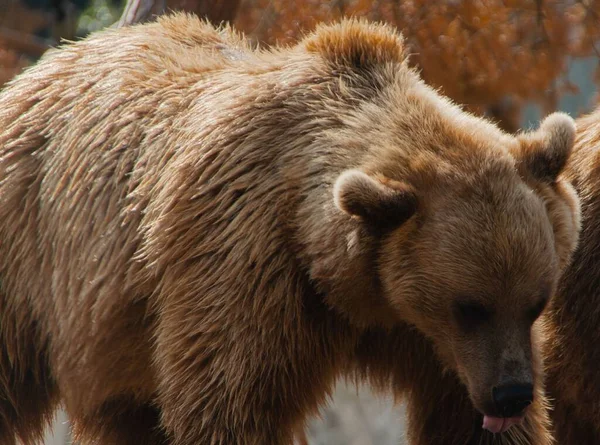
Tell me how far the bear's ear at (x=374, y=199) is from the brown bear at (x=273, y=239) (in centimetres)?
1

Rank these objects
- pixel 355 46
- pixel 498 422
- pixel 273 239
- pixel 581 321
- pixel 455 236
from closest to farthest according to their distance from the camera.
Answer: pixel 455 236 < pixel 498 422 < pixel 273 239 < pixel 355 46 < pixel 581 321

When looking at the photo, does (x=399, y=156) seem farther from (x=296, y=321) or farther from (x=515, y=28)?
(x=515, y=28)

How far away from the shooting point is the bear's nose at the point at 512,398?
5.01m

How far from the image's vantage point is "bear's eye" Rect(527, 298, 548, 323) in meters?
5.16

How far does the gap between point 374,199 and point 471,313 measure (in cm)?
66

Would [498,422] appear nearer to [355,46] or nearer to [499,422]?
[499,422]

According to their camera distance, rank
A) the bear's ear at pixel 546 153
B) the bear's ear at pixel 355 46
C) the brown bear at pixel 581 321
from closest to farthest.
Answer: the bear's ear at pixel 546 153 → the bear's ear at pixel 355 46 → the brown bear at pixel 581 321

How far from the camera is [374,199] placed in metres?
5.00

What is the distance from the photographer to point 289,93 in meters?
5.74

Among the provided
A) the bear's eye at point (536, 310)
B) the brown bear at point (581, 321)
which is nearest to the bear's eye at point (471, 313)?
the bear's eye at point (536, 310)

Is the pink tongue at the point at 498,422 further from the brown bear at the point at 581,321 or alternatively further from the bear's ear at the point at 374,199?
the brown bear at the point at 581,321

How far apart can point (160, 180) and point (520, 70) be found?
546 cm

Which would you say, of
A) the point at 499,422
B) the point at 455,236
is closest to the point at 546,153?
the point at 455,236

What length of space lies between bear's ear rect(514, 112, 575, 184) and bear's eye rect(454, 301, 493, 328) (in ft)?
2.31
